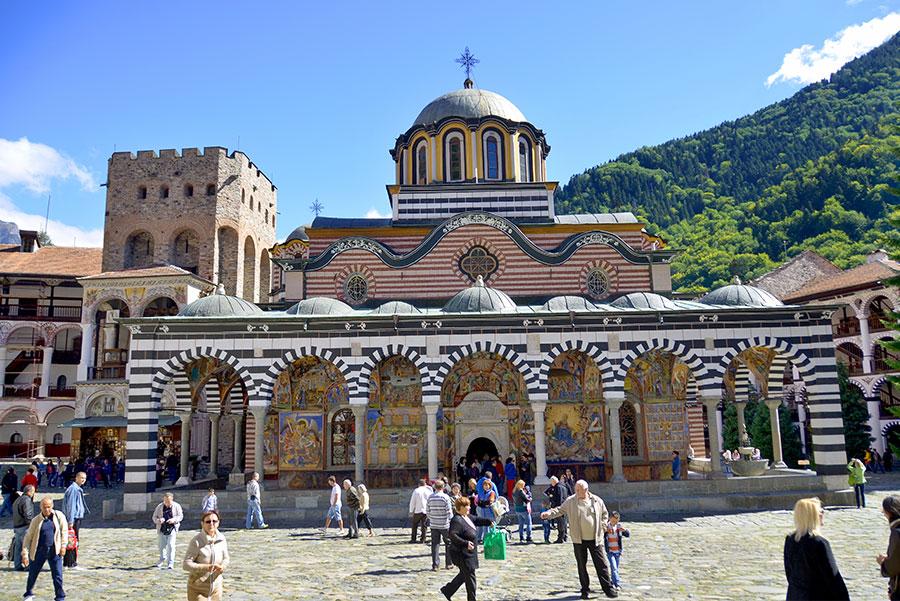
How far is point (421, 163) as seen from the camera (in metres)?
26.1

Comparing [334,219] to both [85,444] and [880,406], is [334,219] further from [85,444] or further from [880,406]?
[880,406]

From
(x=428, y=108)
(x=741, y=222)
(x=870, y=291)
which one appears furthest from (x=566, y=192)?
(x=428, y=108)

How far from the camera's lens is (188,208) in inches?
1526

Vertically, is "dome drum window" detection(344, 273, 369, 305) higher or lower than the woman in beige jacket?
higher

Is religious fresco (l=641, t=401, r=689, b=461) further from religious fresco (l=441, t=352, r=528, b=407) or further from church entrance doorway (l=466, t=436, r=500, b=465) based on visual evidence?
church entrance doorway (l=466, t=436, r=500, b=465)

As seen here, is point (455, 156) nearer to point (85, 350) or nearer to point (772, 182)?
point (85, 350)

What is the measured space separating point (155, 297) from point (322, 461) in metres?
17.0

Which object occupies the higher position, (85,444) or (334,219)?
(334,219)

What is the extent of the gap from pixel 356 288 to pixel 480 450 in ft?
20.6

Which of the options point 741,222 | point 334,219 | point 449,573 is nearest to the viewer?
point 449,573

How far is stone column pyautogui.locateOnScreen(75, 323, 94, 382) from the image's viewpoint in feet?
109

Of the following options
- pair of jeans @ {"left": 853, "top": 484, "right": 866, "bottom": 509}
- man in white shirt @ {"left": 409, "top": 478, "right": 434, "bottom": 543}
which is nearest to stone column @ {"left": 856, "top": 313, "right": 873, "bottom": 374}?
pair of jeans @ {"left": 853, "top": 484, "right": 866, "bottom": 509}

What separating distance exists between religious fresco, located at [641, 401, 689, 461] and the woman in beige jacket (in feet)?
54.2

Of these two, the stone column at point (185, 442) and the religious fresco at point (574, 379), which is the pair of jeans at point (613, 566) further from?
the stone column at point (185, 442)
